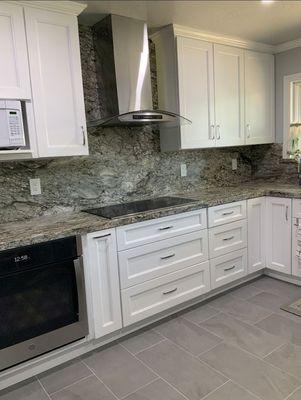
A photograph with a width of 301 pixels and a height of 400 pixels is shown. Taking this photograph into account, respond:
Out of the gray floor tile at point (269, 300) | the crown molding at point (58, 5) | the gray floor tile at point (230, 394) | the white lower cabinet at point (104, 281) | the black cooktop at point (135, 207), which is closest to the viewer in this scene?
the gray floor tile at point (230, 394)

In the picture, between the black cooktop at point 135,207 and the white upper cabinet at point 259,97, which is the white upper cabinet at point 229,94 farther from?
the black cooktop at point 135,207

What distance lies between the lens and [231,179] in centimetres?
371

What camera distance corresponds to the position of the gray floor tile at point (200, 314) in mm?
2561

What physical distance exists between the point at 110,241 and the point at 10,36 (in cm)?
139

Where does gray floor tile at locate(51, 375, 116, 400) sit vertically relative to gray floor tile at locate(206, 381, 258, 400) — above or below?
below

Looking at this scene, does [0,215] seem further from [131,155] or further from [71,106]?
[131,155]

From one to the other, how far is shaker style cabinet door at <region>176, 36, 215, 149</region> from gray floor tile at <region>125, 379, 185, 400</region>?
1821 millimetres

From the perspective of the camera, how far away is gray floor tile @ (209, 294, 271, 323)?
2.54 meters

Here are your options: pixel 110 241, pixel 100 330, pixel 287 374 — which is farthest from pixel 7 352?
pixel 287 374

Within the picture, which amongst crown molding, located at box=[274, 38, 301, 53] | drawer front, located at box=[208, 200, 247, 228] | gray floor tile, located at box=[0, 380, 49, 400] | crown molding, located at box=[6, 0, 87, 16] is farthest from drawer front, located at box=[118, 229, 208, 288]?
crown molding, located at box=[274, 38, 301, 53]

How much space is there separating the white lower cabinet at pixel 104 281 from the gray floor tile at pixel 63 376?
8.5 inches

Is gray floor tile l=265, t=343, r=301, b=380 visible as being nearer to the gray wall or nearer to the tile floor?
the tile floor

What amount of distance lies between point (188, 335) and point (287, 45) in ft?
9.73

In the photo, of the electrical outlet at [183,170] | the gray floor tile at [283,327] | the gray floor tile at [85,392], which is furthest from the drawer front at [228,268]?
the gray floor tile at [85,392]
